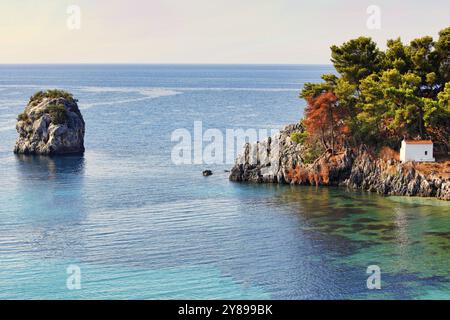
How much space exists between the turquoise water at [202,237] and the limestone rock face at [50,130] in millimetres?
12239

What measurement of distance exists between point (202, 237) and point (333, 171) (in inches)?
1157

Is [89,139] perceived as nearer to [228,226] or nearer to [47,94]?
[47,94]

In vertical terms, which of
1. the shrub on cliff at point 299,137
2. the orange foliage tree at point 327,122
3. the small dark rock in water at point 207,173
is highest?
the orange foliage tree at point 327,122

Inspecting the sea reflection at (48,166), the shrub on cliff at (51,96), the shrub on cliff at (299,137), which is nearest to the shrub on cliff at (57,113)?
the shrub on cliff at (51,96)

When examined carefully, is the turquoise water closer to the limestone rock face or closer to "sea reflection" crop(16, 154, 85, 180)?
"sea reflection" crop(16, 154, 85, 180)

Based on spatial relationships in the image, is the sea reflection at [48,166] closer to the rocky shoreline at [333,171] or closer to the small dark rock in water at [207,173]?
the small dark rock in water at [207,173]

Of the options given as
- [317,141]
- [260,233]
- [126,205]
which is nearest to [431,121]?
[317,141]

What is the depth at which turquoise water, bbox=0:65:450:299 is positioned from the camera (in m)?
51.2

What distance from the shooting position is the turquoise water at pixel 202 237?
51.2 m

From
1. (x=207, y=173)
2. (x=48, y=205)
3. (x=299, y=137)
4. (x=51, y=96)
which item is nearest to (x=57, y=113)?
(x=51, y=96)

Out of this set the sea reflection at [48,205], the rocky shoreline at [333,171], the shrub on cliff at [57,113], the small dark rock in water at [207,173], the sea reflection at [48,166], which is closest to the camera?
the sea reflection at [48,205]

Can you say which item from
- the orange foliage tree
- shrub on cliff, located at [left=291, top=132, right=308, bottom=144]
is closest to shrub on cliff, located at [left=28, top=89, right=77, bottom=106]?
shrub on cliff, located at [left=291, top=132, right=308, bottom=144]

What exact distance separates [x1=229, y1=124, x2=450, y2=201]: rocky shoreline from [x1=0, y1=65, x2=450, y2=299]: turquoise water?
2.13m

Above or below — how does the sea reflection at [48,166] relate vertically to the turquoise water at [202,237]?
above
